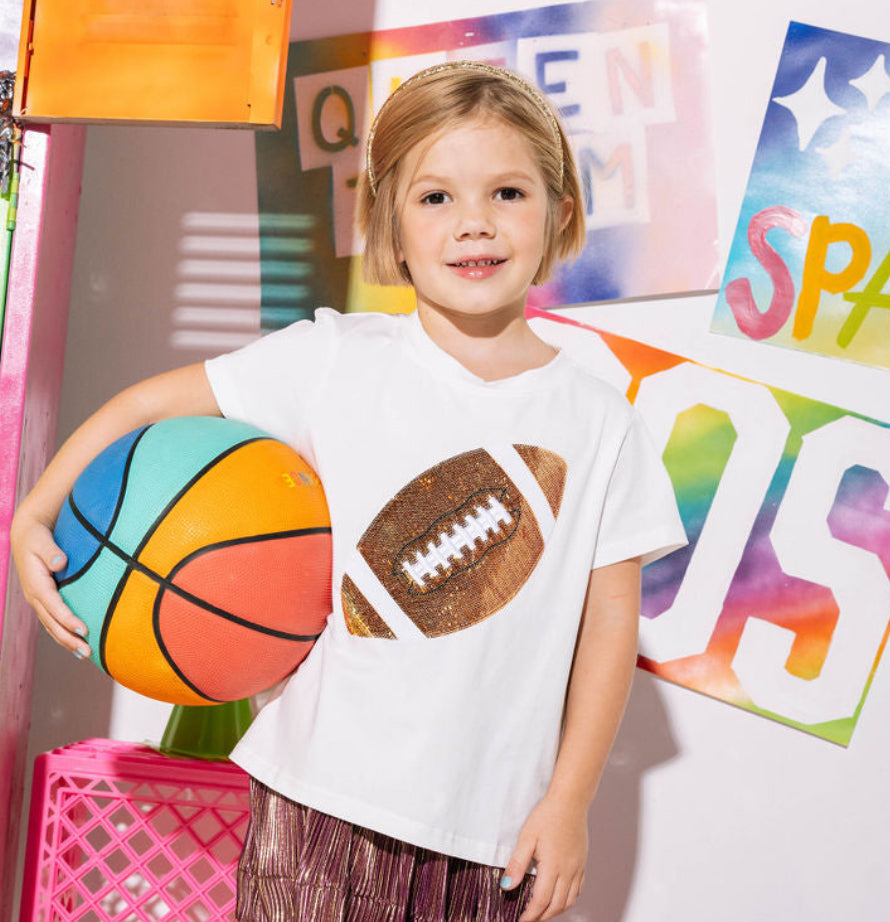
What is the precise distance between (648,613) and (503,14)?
3.30 feet

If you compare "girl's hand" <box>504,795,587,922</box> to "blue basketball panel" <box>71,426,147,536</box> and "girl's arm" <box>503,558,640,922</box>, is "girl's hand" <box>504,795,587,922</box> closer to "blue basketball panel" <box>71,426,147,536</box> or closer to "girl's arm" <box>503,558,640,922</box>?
"girl's arm" <box>503,558,640,922</box>

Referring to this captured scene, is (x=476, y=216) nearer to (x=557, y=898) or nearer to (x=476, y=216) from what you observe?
(x=476, y=216)

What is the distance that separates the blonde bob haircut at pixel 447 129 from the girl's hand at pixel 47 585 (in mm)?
489

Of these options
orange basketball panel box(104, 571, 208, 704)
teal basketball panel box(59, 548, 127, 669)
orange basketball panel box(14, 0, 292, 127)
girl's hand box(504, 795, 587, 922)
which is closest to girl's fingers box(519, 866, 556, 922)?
girl's hand box(504, 795, 587, 922)

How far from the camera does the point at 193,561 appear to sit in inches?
40.6

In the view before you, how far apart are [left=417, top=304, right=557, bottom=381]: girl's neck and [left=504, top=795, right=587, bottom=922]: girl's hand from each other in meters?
0.48

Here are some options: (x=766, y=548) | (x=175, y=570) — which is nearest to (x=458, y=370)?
(x=175, y=570)

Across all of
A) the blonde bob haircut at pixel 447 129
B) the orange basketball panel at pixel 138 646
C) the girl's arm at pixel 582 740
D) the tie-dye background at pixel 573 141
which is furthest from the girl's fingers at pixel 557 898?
the tie-dye background at pixel 573 141

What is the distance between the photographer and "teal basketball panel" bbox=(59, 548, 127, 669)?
3.41ft

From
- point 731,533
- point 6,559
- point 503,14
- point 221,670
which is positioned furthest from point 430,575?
point 503,14

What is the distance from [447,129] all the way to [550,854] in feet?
2.58

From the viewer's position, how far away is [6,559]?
1.38 meters

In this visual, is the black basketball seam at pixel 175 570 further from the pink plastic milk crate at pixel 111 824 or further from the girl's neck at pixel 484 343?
the pink plastic milk crate at pixel 111 824

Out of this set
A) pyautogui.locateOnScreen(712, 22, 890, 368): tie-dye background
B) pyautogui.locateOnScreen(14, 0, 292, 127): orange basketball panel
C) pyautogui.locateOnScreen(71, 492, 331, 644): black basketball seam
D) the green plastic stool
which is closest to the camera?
pyautogui.locateOnScreen(71, 492, 331, 644): black basketball seam
